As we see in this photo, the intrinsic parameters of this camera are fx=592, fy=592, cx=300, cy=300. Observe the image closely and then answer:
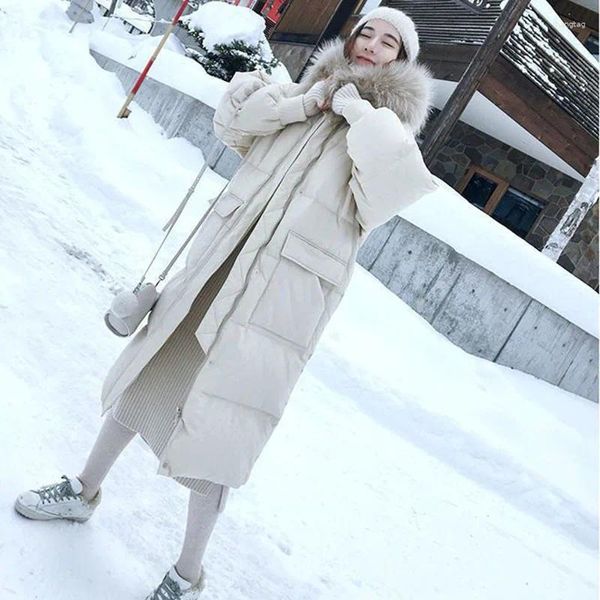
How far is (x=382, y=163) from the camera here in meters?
1.49

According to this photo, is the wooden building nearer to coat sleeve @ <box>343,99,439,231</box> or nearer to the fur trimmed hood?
the fur trimmed hood

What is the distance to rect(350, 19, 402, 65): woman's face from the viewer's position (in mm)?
1749

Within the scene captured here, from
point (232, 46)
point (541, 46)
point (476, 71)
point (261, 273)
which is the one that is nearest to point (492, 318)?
point (476, 71)

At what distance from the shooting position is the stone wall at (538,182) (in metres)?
10.3

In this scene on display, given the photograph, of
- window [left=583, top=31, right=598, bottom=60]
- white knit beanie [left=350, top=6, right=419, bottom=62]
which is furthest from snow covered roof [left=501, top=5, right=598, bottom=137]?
white knit beanie [left=350, top=6, right=419, bottom=62]

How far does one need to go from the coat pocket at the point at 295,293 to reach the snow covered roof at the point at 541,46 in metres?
7.60

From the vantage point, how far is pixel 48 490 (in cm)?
175

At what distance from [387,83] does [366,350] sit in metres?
3.10

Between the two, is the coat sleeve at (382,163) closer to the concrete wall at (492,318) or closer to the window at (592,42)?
the concrete wall at (492,318)

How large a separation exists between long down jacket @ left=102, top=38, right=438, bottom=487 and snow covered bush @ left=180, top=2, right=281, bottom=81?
8399mm

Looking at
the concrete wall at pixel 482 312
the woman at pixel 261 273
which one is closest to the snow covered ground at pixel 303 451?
the concrete wall at pixel 482 312

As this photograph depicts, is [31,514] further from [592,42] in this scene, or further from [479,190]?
[592,42]

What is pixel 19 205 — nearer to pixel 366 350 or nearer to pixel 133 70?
pixel 366 350

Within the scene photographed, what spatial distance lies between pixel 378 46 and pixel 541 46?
7.84 meters
